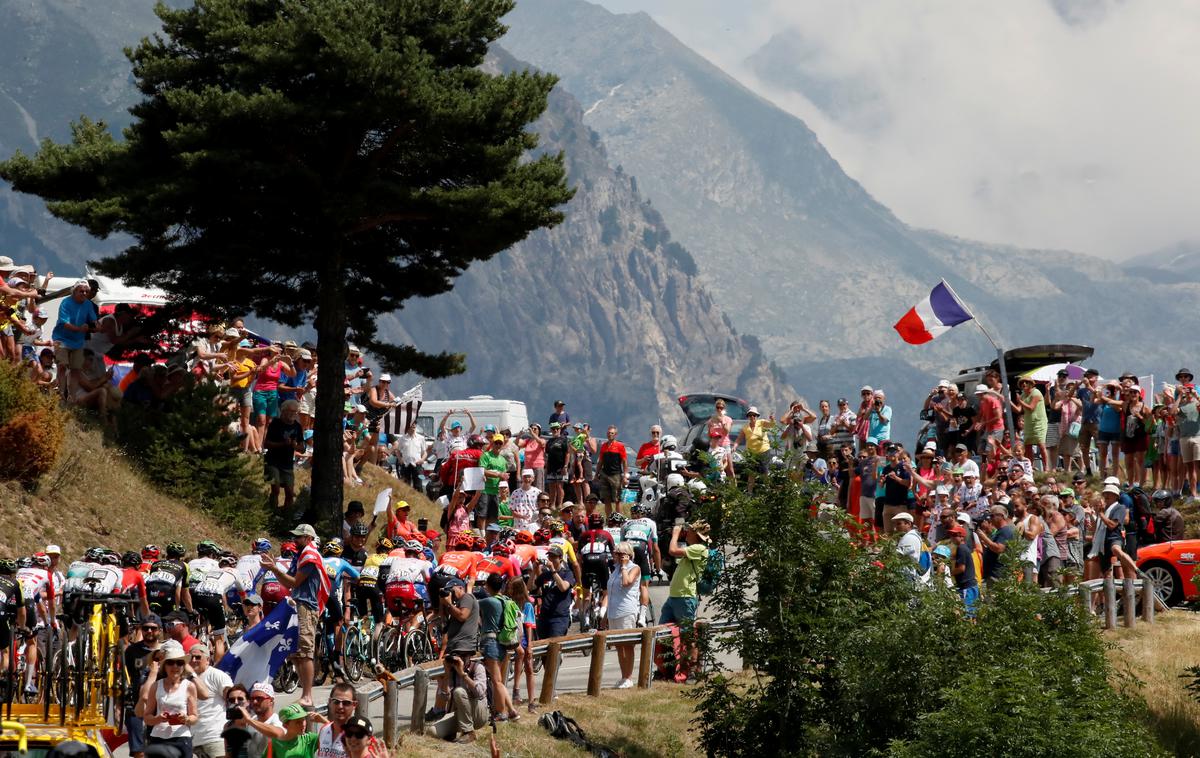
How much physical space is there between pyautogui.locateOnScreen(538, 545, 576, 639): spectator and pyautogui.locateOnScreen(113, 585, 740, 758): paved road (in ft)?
2.32

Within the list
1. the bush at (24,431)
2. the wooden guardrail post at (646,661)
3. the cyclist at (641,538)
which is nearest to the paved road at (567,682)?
the wooden guardrail post at (646,661)

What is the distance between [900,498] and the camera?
25.0 metres

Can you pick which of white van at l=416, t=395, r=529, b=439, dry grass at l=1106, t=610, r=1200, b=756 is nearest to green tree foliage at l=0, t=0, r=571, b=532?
dry grass at l=1106, t=610, r=1200, b=756

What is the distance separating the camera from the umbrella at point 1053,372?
105 ft

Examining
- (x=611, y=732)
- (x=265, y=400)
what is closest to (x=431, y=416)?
(x=265, y=400)

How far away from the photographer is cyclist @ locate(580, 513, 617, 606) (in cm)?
2166

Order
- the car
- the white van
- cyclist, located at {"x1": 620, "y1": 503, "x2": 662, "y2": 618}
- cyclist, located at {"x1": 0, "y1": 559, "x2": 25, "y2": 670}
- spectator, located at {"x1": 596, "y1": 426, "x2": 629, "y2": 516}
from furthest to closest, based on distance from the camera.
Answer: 1. the white van
2. spectator, located at {"x1": 596, "y1": 426, "x2": 629, "y2": 516}
3. the car
4. cyclist, located at {"x1": 620, "y1": 503, "x2": 662, "y2": 618}
5. cyclist, located at {"x1": 0, "y1": 559, "x2": 25, "y2": 670}

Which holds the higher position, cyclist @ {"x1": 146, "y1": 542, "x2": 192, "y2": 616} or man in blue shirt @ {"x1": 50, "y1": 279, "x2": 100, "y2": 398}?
man in blue shirt @ {"x1": 50, "y1": 279, "x2": 100, "y2": 398}

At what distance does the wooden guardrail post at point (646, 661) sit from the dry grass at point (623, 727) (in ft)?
0.47

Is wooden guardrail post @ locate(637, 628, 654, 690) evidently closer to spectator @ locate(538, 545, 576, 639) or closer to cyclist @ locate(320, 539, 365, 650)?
spectator @ locate(538, 545, 576, 639)

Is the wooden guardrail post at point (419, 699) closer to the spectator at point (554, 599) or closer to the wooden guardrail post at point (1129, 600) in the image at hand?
the spectator at point (554, 599)

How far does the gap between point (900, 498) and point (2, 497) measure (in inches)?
520

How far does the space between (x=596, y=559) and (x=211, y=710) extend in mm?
9034

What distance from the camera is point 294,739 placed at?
12.7 meters
